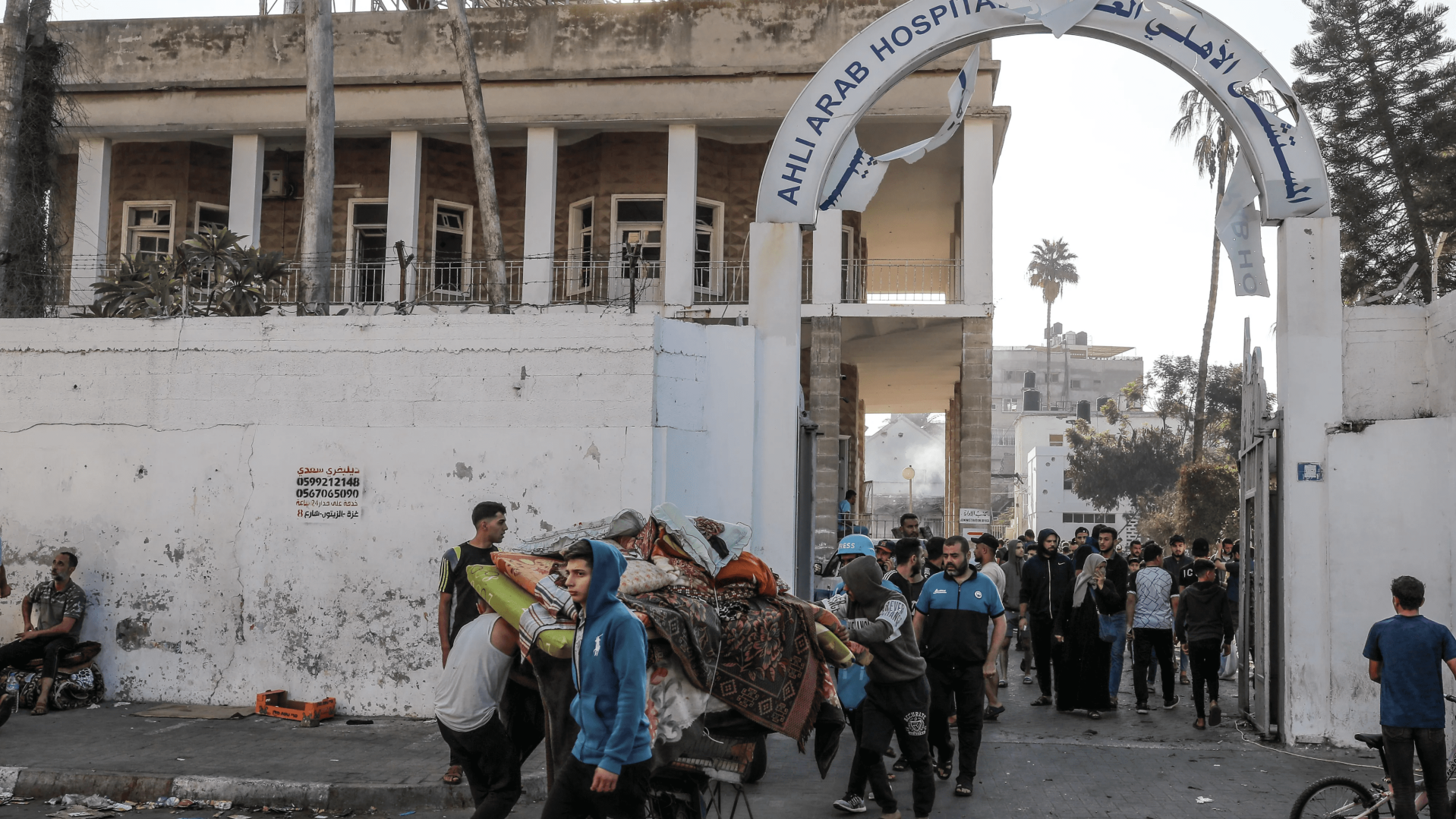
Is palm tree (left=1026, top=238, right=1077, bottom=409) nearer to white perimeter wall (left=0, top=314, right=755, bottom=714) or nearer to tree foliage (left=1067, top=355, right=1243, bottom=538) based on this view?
tree foliage (left=1067, top=355, right=1243, bottom=538)

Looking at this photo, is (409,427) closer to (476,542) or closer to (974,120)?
(476,542)

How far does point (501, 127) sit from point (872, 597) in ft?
56.4

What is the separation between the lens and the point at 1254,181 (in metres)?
10.7

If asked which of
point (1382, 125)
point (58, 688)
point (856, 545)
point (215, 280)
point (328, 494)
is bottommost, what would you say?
point (58, 688)

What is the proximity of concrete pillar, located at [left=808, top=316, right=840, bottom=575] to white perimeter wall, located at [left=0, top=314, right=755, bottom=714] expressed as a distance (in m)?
10.3

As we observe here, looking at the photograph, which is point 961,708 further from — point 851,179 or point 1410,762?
point 851,179

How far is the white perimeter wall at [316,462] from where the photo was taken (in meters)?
9.98

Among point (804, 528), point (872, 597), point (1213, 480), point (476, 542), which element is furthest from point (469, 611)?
point (1213, 480)

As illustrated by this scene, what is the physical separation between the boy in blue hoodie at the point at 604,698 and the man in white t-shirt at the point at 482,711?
0.84 meters

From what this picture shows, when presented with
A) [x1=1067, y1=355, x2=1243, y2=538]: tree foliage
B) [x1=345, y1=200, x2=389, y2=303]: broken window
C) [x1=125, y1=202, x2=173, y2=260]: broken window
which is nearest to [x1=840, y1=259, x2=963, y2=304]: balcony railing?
[x1=345, y1=200, x2=389, y2=303]: broken window

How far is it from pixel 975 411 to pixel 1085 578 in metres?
9.53

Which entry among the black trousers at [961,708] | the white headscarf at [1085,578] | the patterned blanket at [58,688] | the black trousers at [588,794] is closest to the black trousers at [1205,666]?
the white headscarf at [1085,578]

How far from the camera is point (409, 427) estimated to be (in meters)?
10.2

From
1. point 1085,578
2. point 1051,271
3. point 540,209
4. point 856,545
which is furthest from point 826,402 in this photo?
point 1051,271
